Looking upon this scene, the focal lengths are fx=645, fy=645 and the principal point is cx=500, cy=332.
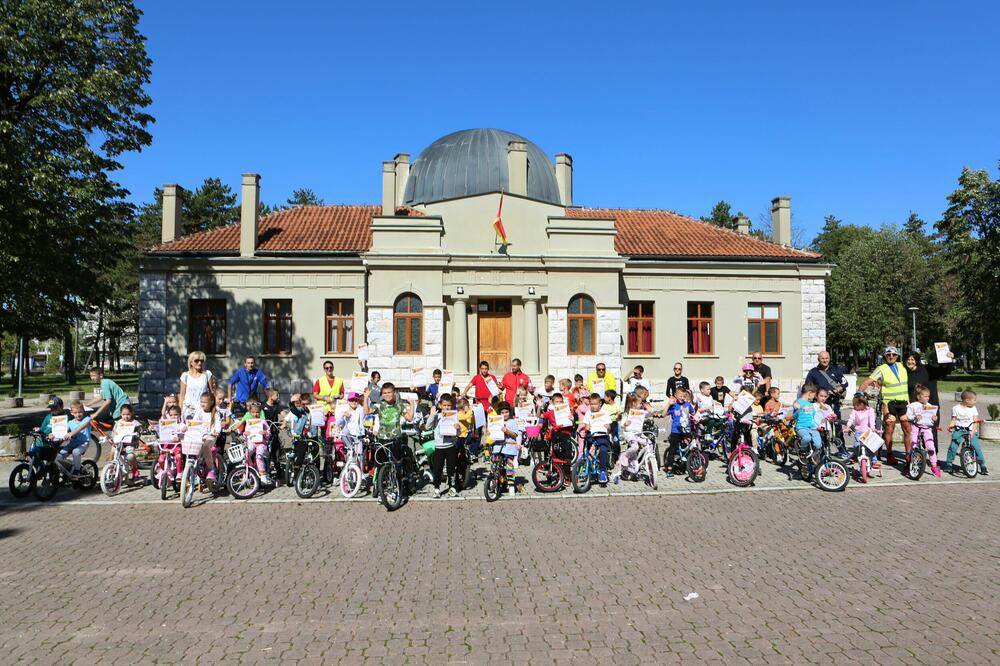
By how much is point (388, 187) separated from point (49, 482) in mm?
17718

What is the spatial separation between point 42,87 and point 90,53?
151 centimetres

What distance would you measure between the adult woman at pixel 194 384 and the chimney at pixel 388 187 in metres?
15.7

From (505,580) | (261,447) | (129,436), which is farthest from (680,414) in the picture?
(129,436)

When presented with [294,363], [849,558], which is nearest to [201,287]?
[294,363]

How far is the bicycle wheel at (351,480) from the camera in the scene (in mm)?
9859

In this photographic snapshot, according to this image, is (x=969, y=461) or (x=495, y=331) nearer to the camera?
(x=969, y=461)

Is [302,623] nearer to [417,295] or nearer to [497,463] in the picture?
[497,463]

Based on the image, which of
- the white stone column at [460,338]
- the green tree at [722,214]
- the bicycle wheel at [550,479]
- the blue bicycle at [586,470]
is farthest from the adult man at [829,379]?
the green tree at [722,214]

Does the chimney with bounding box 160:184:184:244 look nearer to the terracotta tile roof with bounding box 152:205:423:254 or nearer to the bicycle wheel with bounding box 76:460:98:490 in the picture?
the terracotta tile roof with bounding box 152:205:423:254

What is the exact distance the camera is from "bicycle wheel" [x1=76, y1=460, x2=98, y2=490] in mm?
10479

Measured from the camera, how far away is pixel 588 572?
6.46 metres

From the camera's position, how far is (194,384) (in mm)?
10758

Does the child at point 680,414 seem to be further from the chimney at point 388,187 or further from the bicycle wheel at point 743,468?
the chimney at point 388,187

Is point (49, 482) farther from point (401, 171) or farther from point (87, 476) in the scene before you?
point (401, 171)
